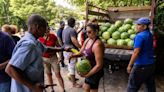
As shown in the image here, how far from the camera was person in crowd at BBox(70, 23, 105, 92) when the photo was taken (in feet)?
13.6

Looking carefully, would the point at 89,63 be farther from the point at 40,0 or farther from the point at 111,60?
the point at 40,0

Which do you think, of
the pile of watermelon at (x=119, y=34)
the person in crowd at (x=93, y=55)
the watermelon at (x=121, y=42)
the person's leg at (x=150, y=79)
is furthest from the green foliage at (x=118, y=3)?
the person in crowd at (x=93, y=55)

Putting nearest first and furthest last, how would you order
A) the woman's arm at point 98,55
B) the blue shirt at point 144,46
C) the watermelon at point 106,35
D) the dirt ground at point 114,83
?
the woman's arm at point 98,55 < the blue shirt at point 144,46 < the dirt ground at point 114,83 < the watermelon at point 106,35

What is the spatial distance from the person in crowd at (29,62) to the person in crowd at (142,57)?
221cm

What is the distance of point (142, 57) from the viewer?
4688 mm

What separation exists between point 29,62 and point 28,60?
0.03m

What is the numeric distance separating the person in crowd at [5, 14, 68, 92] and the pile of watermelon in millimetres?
3979

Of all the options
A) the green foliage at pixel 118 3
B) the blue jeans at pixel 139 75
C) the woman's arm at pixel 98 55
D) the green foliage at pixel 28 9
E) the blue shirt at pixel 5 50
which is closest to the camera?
the blue shirt at pixel 5 50

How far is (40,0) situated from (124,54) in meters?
34.2

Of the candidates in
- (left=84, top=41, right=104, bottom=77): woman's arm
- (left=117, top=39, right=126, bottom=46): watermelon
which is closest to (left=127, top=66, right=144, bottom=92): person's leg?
(left=84, top=41, right=104, bottom=77): woman's arm

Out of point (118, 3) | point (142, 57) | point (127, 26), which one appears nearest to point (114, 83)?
point (127, 26)

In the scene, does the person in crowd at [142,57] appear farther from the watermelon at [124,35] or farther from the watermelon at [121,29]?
the watermelon at [121,29]

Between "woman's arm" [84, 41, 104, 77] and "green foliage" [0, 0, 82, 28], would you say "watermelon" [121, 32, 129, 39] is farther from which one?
"green foliage" [0, 0, 82, 28]

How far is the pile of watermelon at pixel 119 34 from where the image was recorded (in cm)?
667
